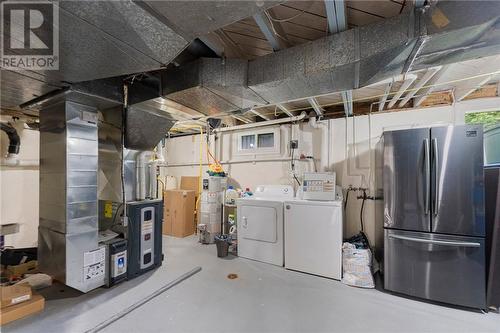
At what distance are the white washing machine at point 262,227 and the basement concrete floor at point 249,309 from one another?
16.6 inches

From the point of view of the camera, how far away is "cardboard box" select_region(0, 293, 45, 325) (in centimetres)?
188

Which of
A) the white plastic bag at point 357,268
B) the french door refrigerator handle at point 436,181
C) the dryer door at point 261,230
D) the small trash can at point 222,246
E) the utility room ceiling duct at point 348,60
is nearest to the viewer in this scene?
the utility room ceiling duct at point 348,60

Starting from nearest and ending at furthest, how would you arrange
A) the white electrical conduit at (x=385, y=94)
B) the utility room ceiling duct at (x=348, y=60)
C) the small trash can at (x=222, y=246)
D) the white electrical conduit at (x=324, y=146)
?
the utility room ceiling duct at (x=348, y=60)
the white electrical conduit at (x=385, y=94)
the small trash can at (x=222, y=246)
the white electrical conduit at (x=324, y=146)

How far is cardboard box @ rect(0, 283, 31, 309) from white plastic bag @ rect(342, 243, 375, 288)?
3451mm

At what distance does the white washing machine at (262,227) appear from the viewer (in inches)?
123

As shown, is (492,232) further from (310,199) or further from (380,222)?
(310,199)

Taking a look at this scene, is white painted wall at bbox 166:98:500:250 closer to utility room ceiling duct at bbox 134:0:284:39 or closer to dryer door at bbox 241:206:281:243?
dryer door at bbox 241:206:281:243

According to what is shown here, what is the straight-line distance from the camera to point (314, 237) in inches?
111

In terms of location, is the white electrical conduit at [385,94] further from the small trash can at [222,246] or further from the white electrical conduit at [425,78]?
the small trash can at [222,246]

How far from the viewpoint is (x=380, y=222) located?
109 inches

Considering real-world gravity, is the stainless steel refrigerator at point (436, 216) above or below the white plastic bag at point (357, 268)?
above

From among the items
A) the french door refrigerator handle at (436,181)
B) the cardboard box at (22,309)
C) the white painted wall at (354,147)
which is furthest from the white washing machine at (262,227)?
the cardboard box at (22,309)

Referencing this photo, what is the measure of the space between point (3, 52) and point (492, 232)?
4.45m

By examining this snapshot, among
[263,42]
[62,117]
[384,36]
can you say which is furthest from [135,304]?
[384,36]
